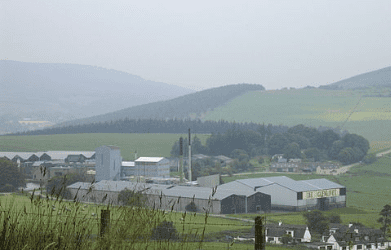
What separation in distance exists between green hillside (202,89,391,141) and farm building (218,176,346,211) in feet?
131

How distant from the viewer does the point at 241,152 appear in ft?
183

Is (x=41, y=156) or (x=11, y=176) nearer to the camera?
(x=11, y=176)

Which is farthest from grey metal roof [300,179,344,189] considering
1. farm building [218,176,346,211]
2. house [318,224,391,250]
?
house [318,224,391,250]

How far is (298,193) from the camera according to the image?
29.6 metres

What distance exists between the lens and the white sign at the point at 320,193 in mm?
30038

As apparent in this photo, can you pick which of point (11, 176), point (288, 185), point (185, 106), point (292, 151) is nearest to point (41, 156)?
point (11, 176)

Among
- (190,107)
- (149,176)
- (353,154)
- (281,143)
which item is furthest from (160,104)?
(149,176)

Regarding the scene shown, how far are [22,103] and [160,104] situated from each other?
3636 centimetres

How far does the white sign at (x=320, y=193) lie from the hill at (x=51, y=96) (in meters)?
73.4

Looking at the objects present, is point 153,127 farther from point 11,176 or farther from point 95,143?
point 11,176

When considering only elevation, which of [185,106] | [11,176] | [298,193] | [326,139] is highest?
[185,106]

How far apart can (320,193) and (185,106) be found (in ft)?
259

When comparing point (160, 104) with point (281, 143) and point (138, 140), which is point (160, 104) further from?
point (281, 143)

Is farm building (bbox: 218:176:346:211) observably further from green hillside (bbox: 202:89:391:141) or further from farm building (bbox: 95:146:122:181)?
green hillside (bbox: 202:89:391:141)
